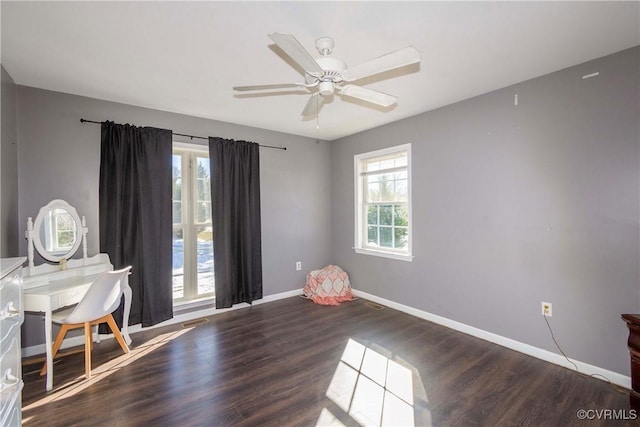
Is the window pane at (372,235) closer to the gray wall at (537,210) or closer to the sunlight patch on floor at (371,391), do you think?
the gray wall at (537,210)

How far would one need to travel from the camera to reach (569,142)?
7.86ft

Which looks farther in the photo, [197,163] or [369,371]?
[197,163]

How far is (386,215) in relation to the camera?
13.4ft

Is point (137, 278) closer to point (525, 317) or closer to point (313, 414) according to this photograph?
point (313, 414)

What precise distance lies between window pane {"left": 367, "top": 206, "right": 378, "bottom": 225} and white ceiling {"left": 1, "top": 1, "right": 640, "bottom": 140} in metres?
1.75

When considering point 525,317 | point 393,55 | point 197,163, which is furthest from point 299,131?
point 525,317

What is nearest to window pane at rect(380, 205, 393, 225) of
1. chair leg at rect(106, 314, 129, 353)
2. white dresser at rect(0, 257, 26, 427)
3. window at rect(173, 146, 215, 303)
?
window at rect(173, 146, 215, 303)

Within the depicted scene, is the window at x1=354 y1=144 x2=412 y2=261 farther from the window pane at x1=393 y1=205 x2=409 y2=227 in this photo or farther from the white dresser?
the white dresser

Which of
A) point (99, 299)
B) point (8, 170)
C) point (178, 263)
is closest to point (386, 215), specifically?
point (178, 263)

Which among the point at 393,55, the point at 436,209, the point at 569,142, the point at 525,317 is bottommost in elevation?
the point at 525,317

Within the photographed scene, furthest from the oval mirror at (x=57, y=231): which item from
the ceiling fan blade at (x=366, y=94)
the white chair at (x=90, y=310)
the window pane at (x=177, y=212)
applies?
the ceiling fan blade at (x=366, y=94)

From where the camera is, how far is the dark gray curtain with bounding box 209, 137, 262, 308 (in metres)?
3.70

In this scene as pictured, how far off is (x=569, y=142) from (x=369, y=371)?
254 centimetres

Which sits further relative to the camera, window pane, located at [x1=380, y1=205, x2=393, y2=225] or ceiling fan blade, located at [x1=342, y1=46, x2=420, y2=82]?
window pane, located at [x1=380, y1=205, x2=393, y2=225]
